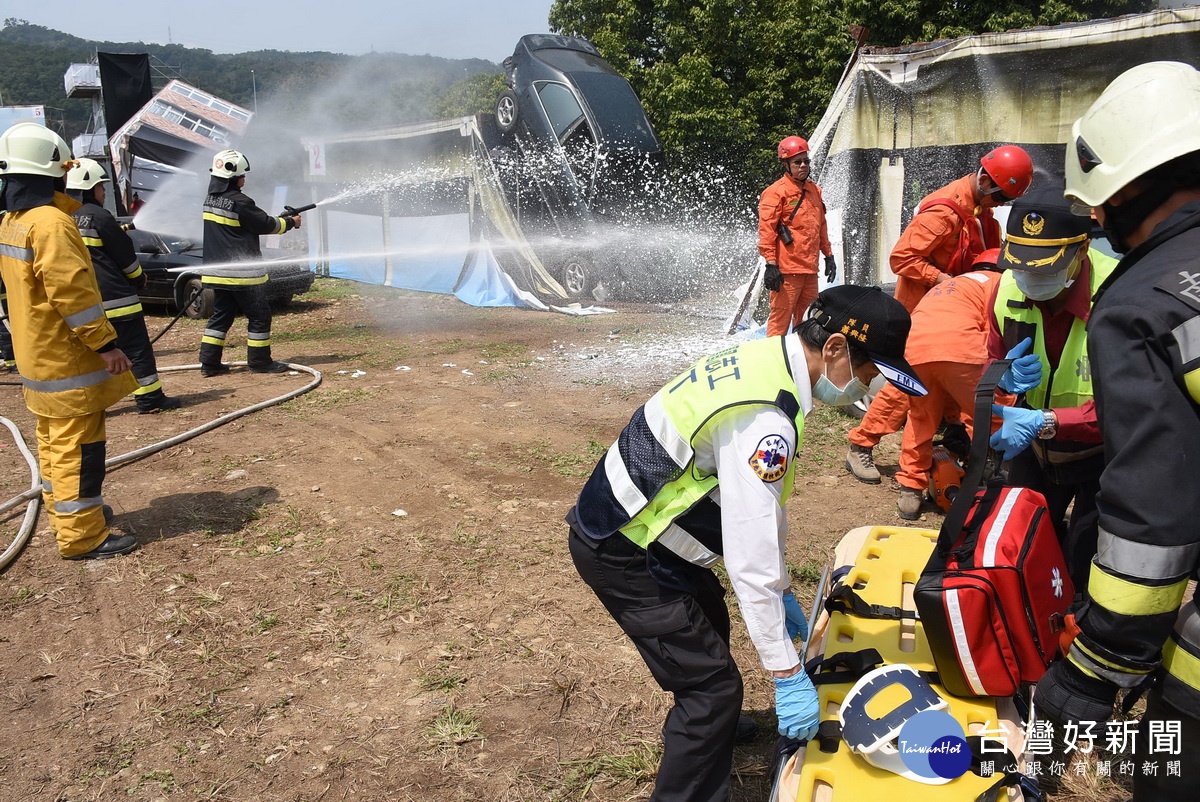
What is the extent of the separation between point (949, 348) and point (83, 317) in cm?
447

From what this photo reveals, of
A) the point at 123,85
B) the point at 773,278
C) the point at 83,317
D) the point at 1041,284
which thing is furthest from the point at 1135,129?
the point at 123,85

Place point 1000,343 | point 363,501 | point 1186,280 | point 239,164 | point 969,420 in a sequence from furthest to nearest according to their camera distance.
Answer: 1. point 239,164
2. point 363,501
3. point 969,420
4. point 1000,343
5. point 1186,280

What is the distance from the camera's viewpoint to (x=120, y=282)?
6.82m

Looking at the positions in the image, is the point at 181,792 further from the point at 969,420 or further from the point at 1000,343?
the point at 969,420

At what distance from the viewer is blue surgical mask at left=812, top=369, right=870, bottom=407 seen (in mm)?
2084

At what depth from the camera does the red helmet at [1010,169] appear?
15.7ft

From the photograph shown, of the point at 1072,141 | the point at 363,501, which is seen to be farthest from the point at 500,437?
the point at 1072,141

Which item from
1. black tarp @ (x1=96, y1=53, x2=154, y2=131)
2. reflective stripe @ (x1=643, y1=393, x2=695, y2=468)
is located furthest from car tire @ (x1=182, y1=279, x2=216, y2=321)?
reflective stripe @ (x1=643, y1=393, x2=695, y2=468)

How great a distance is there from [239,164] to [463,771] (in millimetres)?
6814

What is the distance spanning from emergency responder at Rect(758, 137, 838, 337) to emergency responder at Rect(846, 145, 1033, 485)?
219 centimetres

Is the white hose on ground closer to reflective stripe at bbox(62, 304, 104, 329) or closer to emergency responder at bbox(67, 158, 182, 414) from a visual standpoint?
emergency responder at bbox(67, 158, 182, 414)

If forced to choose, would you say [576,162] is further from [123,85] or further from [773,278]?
[123,85]

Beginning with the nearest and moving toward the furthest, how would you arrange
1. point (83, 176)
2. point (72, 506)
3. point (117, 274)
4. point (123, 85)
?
1. point (72, 506)
2. point (117, 274)
3. point (83, 176)
4. point (123, 85)

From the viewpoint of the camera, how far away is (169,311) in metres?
12.3
